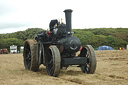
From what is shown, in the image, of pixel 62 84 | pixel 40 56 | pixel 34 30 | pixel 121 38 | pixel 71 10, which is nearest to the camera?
pixel 62 84

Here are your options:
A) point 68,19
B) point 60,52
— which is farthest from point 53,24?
point 60,52

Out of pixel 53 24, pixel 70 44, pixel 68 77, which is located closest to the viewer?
pixel 68 77

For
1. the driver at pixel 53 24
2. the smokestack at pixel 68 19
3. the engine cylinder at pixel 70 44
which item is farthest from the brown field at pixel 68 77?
the driver at pixel 53 24

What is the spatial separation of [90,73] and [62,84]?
244 cm

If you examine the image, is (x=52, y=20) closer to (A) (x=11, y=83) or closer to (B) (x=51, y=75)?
(B) (x=51, y=75)

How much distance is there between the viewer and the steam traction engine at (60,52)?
807cm

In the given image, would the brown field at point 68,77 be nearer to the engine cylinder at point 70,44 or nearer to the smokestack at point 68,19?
the engine cylinder at point 70,44

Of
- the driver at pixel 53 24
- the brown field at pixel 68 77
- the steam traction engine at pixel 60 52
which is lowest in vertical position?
the brown field at pixel 68 77

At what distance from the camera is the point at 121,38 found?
1736 inches

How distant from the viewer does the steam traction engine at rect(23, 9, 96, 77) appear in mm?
8070

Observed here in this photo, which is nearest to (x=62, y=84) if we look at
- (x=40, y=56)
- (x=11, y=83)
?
(x=11, y=83)

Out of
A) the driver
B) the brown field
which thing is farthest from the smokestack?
the brown field

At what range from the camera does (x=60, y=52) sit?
8656 millimetres

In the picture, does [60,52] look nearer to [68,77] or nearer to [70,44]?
[70,44]
